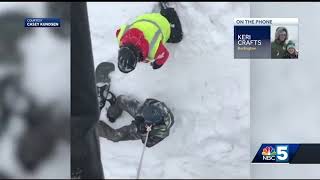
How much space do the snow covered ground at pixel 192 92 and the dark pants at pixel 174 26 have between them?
2 cm

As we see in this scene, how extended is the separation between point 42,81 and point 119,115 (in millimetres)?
378

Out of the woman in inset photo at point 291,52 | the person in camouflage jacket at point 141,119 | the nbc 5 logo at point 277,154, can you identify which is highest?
the woman in inset photo at point 291,52

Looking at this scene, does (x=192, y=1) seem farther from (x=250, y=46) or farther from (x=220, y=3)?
(x=250, y=46)

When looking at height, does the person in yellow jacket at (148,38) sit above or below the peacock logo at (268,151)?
above

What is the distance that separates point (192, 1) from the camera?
1.54m

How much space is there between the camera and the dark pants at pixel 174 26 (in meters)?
1.60

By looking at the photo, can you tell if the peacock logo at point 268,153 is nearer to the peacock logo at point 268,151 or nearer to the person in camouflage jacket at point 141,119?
the peacock logo at point 268,151

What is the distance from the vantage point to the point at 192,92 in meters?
1.59

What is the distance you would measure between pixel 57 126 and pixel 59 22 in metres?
0.26

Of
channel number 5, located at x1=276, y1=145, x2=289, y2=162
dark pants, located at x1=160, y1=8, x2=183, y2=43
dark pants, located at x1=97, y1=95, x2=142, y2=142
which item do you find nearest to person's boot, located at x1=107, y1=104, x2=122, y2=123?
dark pants, located at x1=97, y1=95, x2=142, y2=142

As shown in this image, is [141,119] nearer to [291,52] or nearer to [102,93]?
[102,93]

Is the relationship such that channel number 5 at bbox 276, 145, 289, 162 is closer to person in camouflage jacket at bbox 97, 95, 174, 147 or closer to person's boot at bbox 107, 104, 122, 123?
person in camouflage jacket at bbox 97, 95, 174, 147

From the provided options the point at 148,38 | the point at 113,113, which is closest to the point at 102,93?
the point at 113,113

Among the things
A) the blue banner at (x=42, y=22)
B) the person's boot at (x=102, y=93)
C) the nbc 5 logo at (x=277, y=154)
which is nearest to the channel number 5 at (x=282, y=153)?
the nbc 5 logo at (x=277, y=154)
